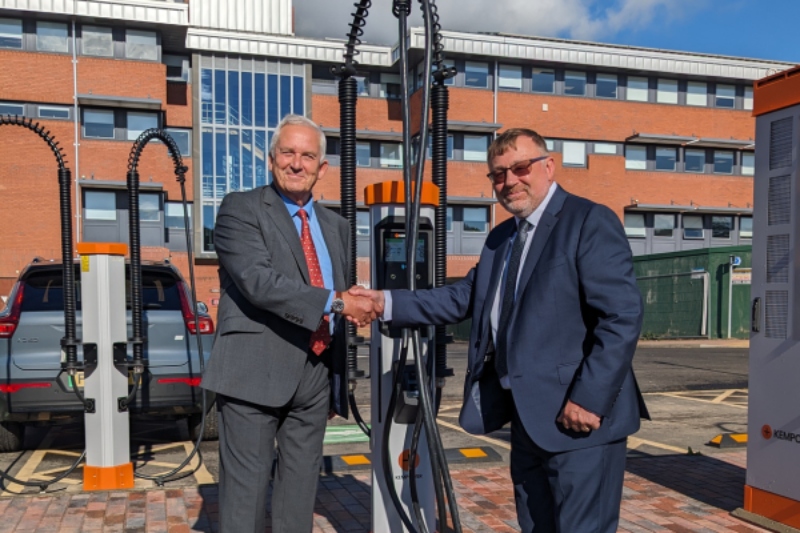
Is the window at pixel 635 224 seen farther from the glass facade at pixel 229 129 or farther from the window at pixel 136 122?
the window at pixel 136 122

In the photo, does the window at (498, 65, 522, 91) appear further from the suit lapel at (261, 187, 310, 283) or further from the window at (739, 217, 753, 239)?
the suit lapel at (261, 187, 310, 283)

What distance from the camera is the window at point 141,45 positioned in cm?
2912

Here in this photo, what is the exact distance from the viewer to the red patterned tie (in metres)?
3.07

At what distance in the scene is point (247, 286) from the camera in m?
2.79

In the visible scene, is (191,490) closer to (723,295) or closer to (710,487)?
(710,487)

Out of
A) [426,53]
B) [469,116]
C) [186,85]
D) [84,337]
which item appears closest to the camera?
[426,53]

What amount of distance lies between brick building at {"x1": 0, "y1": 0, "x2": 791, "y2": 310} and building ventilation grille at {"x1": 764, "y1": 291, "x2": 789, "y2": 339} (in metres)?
26.2

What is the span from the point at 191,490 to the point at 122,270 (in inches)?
64.3

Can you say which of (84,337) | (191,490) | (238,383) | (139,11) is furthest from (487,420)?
(139,11)

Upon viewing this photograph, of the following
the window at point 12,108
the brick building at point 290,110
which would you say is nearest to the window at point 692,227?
the brick building at point 290,110

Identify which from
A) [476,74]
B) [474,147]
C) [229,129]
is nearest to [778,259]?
[229,129]

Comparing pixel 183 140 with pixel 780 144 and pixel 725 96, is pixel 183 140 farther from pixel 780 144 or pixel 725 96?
pixel 780 144

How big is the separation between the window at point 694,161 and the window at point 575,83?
254 inches

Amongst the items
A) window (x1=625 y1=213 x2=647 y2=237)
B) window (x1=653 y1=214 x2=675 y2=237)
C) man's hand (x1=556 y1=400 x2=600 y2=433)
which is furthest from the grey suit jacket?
window (x1=653 y1=214 x2=675 y2=237)
